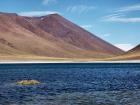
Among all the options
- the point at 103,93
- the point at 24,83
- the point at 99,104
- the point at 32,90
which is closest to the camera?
the point at 99,104

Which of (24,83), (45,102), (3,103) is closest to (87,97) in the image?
(45,102)

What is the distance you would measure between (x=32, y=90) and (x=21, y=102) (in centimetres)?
1210

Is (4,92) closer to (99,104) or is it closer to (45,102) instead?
(45,102)

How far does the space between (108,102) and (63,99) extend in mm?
5614

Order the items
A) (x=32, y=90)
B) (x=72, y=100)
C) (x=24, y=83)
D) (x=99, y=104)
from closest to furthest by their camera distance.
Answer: (x=99, y=104) < (x=72, y=100) < (x=32, y=90) < (x=24, y=83)

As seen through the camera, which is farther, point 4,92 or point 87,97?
point 4,92

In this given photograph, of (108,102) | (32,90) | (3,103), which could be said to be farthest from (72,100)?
(32,90)

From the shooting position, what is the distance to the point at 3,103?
4616cm

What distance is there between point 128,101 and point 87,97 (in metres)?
5.94

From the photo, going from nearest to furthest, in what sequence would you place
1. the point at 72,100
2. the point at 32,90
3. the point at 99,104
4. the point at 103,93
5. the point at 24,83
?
the point at 99,104 < the point at 72,100 < the point at 103,93 < the point at 32,90 < the point at 24,83

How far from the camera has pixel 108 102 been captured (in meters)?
46.0

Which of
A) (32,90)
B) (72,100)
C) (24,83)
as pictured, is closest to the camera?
(72,100)

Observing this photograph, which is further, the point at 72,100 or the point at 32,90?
the point at 32,90

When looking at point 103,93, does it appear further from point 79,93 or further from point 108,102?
point 108,102
